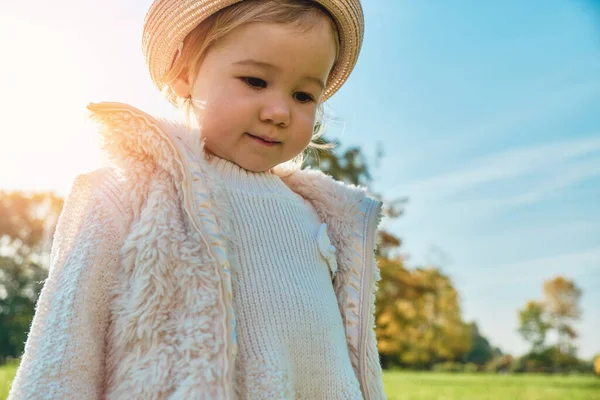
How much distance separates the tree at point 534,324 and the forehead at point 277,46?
2027 inches

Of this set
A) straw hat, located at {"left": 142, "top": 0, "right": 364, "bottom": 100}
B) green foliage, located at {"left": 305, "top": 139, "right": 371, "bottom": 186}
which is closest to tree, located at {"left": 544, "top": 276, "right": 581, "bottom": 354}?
green foliage, located at {"left": 305, "top": 139, "right": 371, "bottom": 186}

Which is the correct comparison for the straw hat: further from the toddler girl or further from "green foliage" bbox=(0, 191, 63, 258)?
"green foliage" bbox=(0, 191, 63, 258)

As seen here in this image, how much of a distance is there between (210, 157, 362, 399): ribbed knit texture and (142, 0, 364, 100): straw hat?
40 cm

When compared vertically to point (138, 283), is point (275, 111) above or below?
above

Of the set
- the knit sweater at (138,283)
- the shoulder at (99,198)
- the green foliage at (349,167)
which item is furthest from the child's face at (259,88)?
the green foliage at (349,167)

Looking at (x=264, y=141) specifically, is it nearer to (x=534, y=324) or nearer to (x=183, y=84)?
(x=183, y=84)

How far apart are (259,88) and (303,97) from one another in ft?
0.55

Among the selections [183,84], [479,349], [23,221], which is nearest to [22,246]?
[23,221]

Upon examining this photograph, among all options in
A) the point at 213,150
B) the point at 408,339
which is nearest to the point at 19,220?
the point at 408,339

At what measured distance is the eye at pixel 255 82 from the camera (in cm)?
157

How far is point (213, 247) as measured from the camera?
134 centimetres

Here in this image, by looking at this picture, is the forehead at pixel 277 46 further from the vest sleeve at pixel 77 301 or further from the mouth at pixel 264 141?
the vest sleeve at pixel 77 301

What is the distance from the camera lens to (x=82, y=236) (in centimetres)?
134

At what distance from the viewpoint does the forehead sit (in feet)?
5.05
